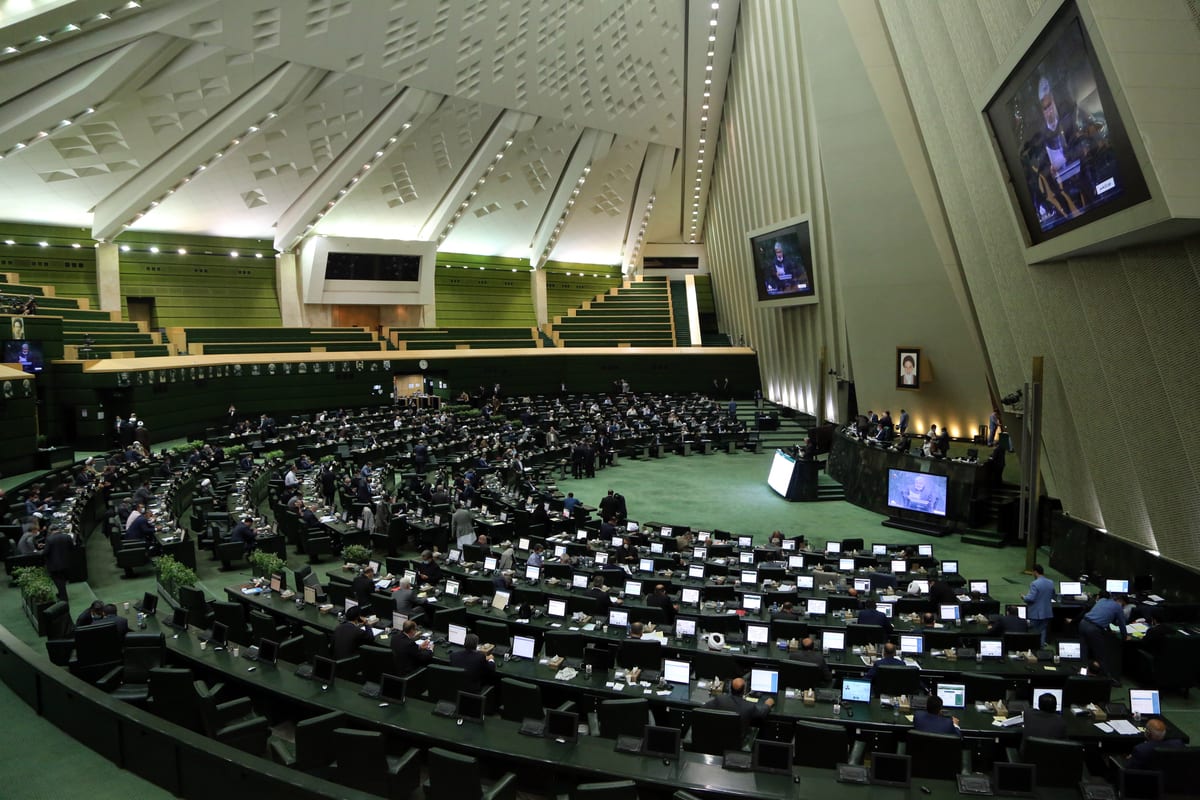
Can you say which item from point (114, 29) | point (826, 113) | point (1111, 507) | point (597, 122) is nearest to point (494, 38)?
point (597, 122)

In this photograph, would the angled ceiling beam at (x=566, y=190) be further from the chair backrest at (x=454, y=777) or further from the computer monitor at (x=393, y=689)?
the chair backrest at (x=454, y=777)

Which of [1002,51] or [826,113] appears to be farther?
[826,113]

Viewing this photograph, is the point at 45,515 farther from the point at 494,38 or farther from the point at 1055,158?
the point at 494,38

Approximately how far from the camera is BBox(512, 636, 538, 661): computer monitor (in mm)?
8812

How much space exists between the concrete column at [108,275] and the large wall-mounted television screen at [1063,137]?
31.5 metres

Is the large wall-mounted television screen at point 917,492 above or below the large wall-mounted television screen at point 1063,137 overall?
below

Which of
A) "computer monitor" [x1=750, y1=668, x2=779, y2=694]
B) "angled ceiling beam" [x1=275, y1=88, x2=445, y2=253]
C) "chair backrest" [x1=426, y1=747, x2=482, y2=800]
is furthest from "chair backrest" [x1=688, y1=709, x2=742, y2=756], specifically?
"angled ceiling beam" [x1=275, y1=88, x2=445, y2=253]

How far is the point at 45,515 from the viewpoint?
14508 mm

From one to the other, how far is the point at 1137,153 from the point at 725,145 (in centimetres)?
3104

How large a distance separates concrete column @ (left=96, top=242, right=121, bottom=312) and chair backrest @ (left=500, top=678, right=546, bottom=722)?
3083 centimetres

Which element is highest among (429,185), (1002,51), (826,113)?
(429,185)

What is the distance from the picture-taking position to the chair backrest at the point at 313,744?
6.47 metres

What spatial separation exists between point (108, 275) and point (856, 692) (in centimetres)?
3300

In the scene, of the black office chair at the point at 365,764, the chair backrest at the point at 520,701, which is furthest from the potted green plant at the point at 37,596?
the chair backrest at the point at 520,701
